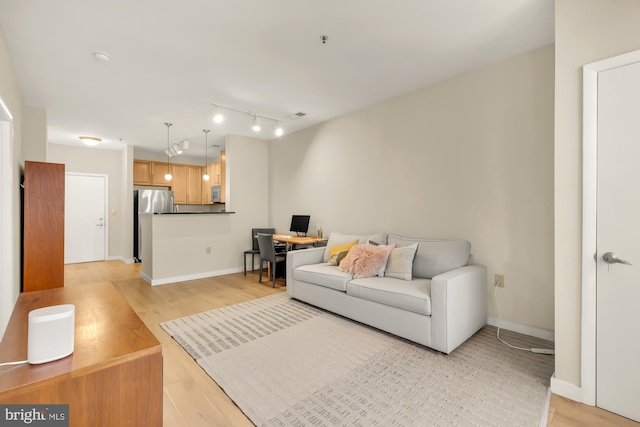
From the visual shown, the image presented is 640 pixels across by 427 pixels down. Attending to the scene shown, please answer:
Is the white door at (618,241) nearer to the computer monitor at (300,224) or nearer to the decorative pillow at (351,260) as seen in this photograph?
→ the decorative pillow at (351,260)

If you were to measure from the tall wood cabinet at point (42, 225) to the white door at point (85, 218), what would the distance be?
168 inches

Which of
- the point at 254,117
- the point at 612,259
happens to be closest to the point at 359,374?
the point at 612,259

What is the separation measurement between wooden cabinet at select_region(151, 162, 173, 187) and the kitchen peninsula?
224cm

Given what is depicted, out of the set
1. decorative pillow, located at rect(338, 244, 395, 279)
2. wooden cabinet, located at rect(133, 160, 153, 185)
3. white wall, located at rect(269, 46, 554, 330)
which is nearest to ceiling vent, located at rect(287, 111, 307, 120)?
white wall, located at rect(269, 46, 554, 330)

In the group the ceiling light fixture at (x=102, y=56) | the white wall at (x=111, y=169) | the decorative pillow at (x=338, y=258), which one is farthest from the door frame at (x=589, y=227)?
the white wall at (x=111, y=169)

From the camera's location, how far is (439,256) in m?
2.92

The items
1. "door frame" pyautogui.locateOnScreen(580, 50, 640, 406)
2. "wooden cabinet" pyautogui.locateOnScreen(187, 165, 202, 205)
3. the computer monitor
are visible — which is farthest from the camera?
"wooden cabinet" pyautogui.locateOnScreen(187, 165, 202, 205)

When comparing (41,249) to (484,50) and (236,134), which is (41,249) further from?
(484,50)

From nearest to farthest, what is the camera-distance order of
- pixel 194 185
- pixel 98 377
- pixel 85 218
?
1. pixel 98 377
2. pixel 85 218
3. pixel 194 185

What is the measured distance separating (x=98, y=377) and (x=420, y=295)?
2.16 m

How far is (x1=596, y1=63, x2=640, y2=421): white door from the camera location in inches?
65.7

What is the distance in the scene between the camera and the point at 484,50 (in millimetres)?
2662

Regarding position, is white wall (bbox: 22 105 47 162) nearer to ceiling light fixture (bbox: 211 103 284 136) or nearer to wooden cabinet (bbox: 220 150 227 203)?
ceiling light fixture (bbox: 211 103 284 136)

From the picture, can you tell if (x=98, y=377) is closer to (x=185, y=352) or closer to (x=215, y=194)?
(x=185, y=352)
